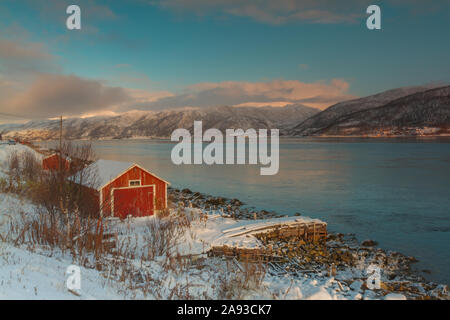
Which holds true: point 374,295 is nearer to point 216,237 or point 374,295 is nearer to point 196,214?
point 216,237

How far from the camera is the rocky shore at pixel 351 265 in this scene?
11.8 metres

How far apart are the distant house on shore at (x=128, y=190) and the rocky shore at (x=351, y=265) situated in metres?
7.96

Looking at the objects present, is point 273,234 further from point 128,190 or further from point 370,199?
point 370,199

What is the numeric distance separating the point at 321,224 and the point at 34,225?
15.2 metres

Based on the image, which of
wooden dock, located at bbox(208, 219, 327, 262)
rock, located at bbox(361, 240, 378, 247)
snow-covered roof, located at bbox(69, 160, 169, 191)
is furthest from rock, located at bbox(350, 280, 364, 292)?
snow-covered roof, located at bbox(69, 160, 169, 191)

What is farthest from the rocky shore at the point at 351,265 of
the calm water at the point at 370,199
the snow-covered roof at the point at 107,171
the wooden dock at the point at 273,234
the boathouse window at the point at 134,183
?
the snow-covered roof at the point at 107,171

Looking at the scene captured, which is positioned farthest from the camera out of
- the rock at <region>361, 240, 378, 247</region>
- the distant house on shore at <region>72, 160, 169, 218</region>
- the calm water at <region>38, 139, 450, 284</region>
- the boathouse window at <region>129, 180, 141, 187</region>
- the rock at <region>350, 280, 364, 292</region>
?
the boathouse window at <region>129, 180, 141, 187</region>

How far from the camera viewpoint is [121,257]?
10602 millimetres

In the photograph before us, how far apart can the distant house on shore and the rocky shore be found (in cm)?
796

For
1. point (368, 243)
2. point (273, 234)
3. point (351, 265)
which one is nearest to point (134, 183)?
point (273, 234)

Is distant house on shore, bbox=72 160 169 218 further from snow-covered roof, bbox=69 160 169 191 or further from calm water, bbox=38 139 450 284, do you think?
calm water, bbox=38 139 450 284

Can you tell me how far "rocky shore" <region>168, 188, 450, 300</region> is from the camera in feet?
38.6
